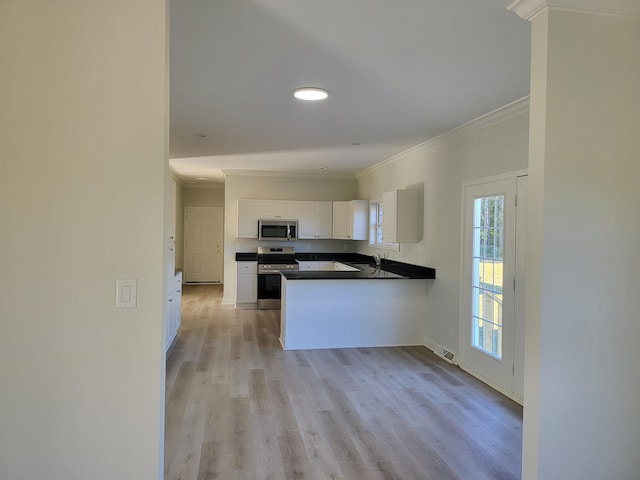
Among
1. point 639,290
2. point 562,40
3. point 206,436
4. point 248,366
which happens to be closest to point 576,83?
point 562,40

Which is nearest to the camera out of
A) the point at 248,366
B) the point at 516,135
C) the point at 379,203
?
the point at 516,135

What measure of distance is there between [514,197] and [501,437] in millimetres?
1931

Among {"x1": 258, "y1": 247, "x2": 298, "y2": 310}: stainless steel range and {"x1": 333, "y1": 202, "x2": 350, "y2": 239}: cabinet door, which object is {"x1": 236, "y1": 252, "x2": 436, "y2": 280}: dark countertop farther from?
{"x1": 333, "y1": 202, "x2": 350, "y2": 239}: cabinet door

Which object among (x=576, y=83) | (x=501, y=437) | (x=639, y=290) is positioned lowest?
(x=501, y=437)

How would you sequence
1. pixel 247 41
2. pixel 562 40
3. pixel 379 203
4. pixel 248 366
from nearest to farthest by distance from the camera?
pixel 562 40, pixel 247 41, pixel 248 366, pixel 379 203

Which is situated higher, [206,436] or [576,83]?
[576,83]

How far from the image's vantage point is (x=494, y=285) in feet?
13.3

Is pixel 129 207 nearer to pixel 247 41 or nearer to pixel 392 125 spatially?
pixel 247 41

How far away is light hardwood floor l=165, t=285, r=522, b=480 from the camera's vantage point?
264cm

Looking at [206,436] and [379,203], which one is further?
[379,203]

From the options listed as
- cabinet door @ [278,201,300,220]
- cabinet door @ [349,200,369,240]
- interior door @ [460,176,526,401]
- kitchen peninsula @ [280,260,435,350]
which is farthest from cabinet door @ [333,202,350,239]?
interior door @ [460,176,526,401]

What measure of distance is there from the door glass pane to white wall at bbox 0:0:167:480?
3.21m

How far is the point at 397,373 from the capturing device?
14.5ft

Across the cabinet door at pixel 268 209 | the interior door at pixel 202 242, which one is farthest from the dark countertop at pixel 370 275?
the interior door at pixel 202 242
